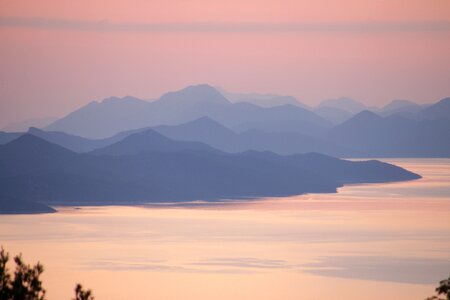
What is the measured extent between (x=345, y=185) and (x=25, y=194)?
38784mm

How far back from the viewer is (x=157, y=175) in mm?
110688

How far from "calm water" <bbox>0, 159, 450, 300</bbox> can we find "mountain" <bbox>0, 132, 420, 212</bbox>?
1250cm

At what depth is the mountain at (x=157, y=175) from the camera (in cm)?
9969

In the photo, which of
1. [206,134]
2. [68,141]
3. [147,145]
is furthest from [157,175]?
[206,134]

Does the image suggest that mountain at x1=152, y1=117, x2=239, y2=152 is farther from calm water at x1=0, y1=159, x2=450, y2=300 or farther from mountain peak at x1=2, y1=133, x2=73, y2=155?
calm water at x1=0, y1=159, x2=450, y2=300

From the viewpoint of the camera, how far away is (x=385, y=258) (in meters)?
51.0

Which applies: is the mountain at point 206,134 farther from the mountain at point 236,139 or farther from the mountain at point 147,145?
the mountain at point 147,145

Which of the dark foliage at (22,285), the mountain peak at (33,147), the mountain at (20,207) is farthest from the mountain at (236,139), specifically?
the dark foliage at (22,285)

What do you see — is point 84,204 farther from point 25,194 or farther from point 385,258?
point 385,258

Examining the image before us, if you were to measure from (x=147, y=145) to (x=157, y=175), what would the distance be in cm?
2065

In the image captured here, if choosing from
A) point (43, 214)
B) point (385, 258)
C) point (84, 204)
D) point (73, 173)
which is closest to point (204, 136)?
point (73, 173)

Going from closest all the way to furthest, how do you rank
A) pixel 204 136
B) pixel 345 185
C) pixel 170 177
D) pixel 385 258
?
1. pixel 385 258
2. pixel 170 177
3. pixel 345 185
4. pixel 204 136

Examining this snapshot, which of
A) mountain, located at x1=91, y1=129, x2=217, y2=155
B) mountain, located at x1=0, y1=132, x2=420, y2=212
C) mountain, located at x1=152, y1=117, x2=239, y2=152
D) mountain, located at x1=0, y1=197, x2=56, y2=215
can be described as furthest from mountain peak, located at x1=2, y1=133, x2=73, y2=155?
mountain, located at x1=152, y1=117, x2=239, y2=152

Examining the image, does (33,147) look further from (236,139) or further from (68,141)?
(236,139)
